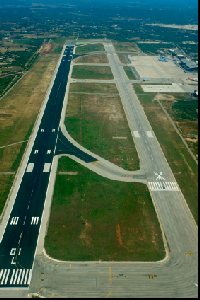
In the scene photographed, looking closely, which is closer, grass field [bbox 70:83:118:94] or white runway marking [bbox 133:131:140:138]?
white runway marking [bbox 133:131:140:138]

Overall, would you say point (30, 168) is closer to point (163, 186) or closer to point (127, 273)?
point (163, 186)

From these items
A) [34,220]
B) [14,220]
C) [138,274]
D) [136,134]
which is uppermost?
[14,220]

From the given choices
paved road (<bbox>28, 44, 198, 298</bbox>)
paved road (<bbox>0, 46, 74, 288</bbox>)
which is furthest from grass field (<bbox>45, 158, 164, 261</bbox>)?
paved road (<bbox>0, 46, 74, 288</bbox>)

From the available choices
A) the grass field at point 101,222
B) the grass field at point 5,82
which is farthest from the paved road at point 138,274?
the grass field at point 5,82

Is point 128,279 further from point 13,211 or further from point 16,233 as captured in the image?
point 13,211

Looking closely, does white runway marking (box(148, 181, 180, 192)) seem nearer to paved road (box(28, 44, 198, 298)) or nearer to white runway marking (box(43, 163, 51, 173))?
paved road (box(28, 44, 198, 298))

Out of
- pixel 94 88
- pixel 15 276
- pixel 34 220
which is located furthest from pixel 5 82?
pixel 15 276
